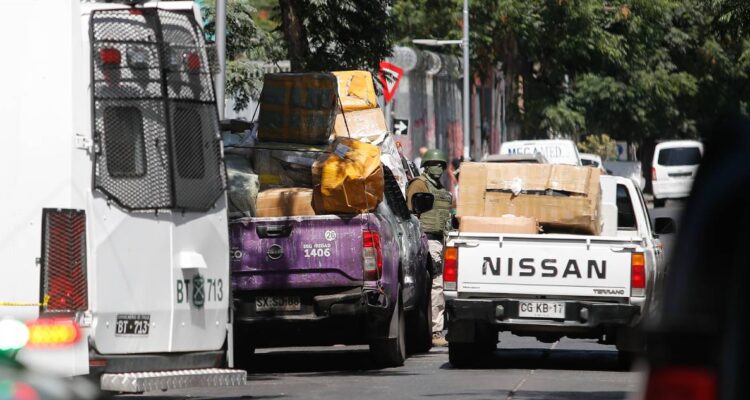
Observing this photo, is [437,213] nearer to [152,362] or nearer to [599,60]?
[152,362]

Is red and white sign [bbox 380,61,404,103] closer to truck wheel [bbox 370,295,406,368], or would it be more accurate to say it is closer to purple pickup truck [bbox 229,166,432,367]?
truck wheel [bbox 370,295,406,368]

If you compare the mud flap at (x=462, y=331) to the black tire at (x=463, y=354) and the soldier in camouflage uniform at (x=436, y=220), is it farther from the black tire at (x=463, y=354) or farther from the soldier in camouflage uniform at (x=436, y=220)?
the soldier in camouflage uniform at (x=436, y=220)

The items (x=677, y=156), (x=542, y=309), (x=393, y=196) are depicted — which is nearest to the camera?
(x=542, y=309)

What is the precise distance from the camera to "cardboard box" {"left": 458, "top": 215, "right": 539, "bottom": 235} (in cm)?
1436

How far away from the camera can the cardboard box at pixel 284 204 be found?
13570mm

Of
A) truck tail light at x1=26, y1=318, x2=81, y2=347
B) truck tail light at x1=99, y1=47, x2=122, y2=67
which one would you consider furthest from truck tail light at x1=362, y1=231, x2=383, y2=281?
truck tail light at x1=26, y1=318, x2=81, y2=347

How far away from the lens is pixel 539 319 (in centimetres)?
1393

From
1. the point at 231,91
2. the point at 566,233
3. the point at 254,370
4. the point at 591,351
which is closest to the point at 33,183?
the point at 254,370

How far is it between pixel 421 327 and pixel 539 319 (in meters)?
2.35

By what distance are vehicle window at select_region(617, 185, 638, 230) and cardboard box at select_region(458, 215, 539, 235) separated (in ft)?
4.19

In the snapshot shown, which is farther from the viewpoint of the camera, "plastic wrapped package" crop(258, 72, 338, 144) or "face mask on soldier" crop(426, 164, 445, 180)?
"face mask on soldier" crop(426, 164, 445, 180)

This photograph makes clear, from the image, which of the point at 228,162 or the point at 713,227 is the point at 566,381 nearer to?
the point at 228,162

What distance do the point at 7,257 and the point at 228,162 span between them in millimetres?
5170

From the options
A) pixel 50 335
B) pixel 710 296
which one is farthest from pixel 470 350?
pixel 710 296
